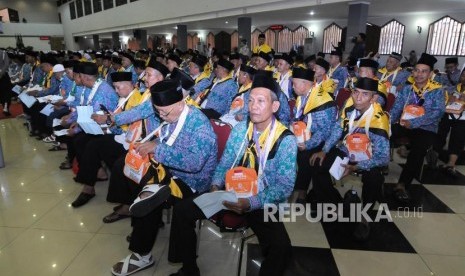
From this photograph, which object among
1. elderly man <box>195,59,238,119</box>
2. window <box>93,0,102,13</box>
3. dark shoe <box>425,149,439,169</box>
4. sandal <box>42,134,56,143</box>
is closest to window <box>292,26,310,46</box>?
window <box>93,0,102,13</box>

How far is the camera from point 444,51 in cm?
1251

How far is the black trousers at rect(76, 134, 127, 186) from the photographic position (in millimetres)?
3033

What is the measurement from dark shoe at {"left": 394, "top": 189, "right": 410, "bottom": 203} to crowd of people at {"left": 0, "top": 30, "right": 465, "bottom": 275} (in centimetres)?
2

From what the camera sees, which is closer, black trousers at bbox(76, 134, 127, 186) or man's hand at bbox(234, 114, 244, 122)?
black trousers at bbox(76, 134, 127, 186)

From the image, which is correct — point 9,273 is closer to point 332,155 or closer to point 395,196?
point 332,155

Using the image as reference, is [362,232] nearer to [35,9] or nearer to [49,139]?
[49,139]

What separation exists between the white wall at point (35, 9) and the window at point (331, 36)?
1134 inches

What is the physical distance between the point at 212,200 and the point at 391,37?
50.9 ft

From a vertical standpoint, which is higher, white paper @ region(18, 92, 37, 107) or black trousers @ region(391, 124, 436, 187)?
white paper @ region(18, 92, 37, 107)

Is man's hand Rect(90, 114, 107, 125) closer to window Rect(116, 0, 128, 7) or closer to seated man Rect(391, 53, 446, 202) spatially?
seated man Rect(391, 53, 446, 202)

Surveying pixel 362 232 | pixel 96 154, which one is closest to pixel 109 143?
pixel 96 154

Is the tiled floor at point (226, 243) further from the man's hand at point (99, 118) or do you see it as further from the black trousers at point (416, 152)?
the man's hand at point (99, 118)

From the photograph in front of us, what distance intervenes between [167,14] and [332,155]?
14352 mm

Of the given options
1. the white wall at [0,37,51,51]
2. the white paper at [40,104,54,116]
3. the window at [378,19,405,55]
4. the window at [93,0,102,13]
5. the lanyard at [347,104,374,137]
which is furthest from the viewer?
the white wall at [0,37,51,51]
